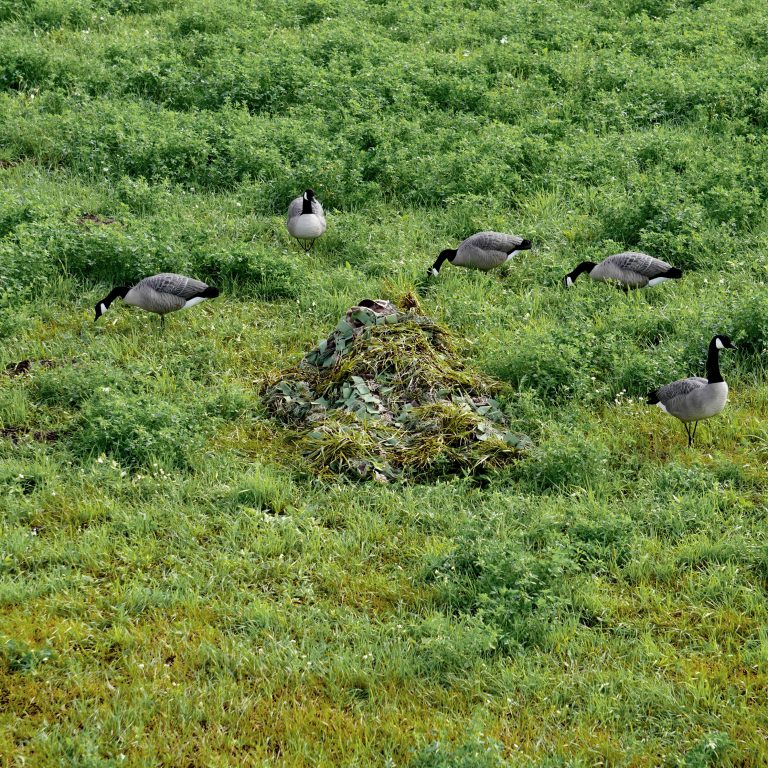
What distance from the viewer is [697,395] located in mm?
7629

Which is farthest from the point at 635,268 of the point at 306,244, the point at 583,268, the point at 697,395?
the point at 306,244

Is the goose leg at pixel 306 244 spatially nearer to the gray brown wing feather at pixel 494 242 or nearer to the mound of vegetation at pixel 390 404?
the gray brown wing feather at pixel 494 242

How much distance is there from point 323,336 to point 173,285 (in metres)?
1.49

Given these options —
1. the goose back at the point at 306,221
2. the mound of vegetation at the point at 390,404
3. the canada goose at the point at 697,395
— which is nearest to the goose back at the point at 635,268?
the mound of vegetation at the point at 390,404

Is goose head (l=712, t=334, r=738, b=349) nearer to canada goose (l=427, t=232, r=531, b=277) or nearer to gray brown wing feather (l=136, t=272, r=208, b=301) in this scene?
canada goose (l=427, t=232, r=531, b=277)

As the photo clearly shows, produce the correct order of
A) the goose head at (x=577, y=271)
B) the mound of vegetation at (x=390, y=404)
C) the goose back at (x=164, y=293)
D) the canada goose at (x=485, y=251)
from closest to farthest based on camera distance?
1. the mound of vegetation at (x=390, y=404)
2. the goose back at (x=164, y=293)
3. the goose head at (x=577, y=271)
4. the canada goose at (x=485, y=251)

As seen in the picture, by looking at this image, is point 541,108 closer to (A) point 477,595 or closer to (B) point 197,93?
(B) point 197,93

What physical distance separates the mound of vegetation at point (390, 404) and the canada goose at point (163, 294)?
1423 millimetres

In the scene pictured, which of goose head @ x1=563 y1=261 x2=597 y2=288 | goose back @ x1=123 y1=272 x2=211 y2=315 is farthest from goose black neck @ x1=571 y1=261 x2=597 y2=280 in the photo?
goose back @ x1=123 y1=272 x2=211 y2=315

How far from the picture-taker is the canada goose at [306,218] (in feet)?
35.8

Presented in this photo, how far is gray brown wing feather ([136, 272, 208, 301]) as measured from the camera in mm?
9562

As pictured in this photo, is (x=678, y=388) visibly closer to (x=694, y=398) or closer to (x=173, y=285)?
(x=694, y=398)

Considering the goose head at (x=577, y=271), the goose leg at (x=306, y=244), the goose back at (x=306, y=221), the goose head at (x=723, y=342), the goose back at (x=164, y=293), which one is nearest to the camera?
the goose head at (x=723, y=342)

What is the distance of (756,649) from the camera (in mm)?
5922
